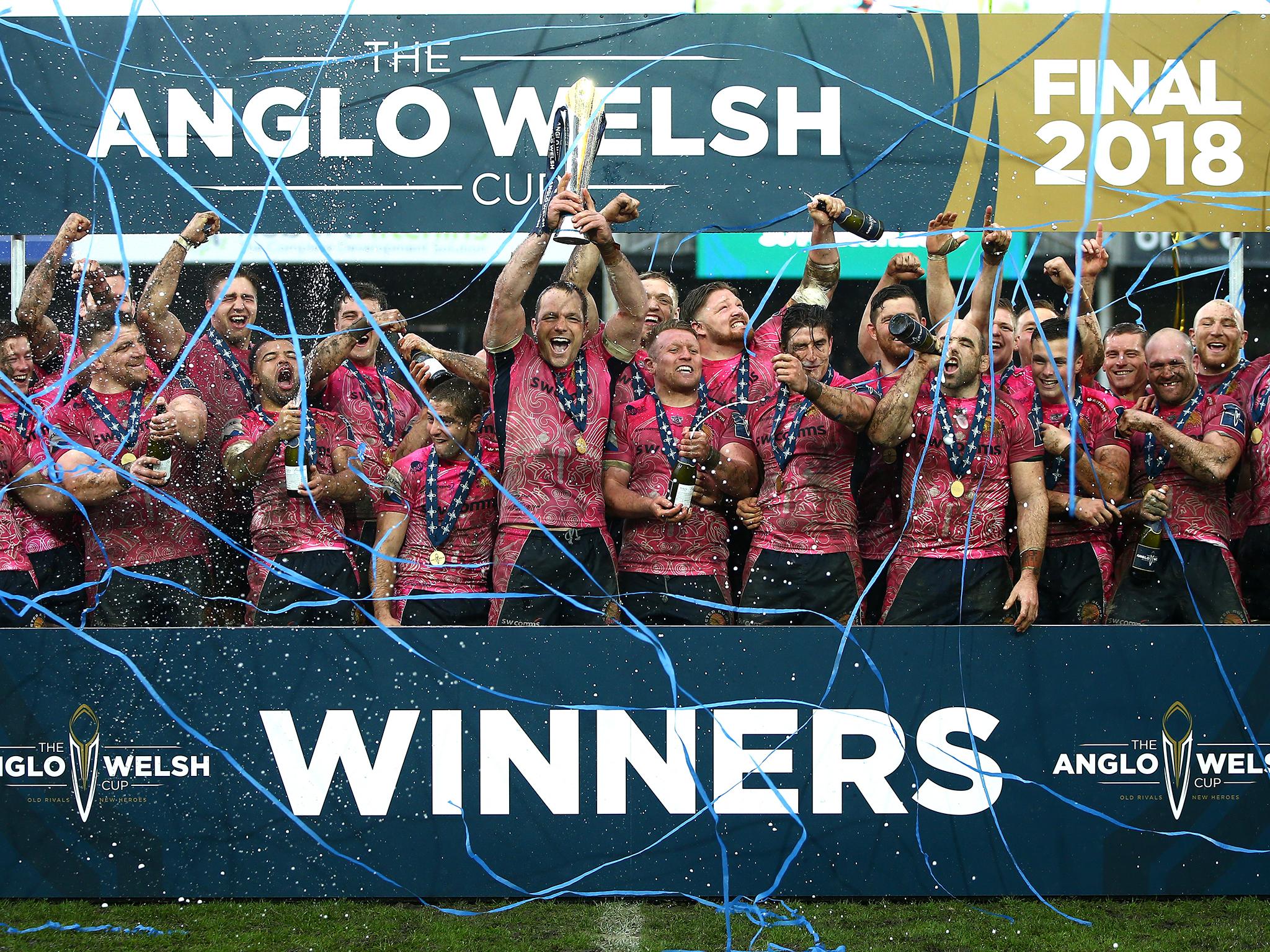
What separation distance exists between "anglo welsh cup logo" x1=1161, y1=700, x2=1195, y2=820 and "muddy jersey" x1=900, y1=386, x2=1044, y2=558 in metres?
0.77

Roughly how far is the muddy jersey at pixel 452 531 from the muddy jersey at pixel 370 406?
0.38 meters

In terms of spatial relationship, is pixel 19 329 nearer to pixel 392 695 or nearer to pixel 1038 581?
pixel 392 695

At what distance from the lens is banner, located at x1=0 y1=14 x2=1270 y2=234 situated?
446 centimetres

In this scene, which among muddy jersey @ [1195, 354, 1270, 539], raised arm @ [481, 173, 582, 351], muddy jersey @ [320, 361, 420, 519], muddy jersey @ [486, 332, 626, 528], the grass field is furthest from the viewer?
muddy jersey @ [320, 361, 420, 519]

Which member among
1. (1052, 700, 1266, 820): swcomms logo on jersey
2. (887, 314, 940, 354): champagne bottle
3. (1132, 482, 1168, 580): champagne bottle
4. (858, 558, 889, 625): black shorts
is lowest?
(1052, 700, 1266, 820): swcomms logo on jersey

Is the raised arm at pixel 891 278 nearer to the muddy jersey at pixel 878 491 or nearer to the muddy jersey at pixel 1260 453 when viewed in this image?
the muddy jersey at pixel 878 491

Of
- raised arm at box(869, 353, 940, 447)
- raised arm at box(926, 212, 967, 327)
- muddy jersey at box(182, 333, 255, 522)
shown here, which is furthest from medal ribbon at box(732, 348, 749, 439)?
muddy jersey at box(182, 333, 255, 522)

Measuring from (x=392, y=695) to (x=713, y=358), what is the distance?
6.26ft

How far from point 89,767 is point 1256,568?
4243mm

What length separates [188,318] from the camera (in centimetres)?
527

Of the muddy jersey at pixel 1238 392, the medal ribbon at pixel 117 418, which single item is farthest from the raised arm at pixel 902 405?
the medal ribbon at pixel 117 418

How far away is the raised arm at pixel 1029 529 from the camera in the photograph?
387 centimetres

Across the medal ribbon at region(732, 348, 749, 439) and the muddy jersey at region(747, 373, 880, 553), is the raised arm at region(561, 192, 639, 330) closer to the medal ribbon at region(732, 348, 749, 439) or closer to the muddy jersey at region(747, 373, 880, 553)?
the medal ribbon at region(732, 348, 749, 439)

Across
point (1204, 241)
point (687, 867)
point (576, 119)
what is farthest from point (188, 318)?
point (1204, 241)
